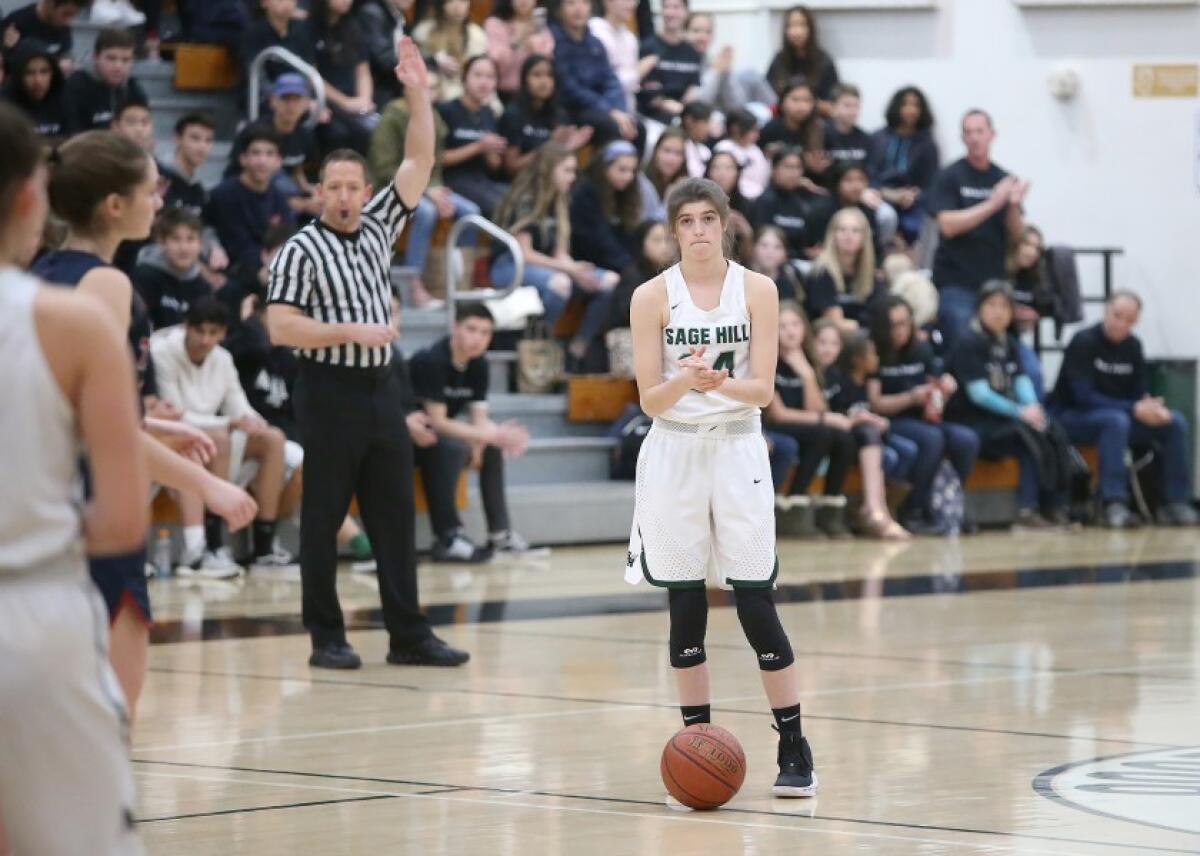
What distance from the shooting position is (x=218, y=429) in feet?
39.4

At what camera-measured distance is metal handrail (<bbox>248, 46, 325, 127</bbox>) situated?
14.4 meters

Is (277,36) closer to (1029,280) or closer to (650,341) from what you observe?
(1029,280)

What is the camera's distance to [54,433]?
3.12 m

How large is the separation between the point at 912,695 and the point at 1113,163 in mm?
11900

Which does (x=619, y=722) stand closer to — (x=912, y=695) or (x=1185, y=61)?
(x=912, y=695)

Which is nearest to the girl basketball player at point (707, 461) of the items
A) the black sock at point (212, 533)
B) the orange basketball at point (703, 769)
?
the orange basketball at point (703, 769)

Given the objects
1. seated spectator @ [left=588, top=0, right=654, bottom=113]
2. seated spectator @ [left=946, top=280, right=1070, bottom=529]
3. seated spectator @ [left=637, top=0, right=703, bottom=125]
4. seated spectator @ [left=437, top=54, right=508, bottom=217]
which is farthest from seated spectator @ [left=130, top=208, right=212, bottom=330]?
seated spectator @ [left=637, top=0, right=703, bottom=125]

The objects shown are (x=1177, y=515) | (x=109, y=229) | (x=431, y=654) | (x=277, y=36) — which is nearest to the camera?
(x=109, y=229)

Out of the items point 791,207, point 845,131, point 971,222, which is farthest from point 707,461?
point 845,131

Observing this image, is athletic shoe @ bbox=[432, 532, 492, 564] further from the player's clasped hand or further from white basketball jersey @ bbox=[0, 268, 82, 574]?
white basketball jersey @ bbox=[0, 268, 82, 574]

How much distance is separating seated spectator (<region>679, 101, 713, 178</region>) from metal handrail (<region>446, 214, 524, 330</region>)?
2.47 metres

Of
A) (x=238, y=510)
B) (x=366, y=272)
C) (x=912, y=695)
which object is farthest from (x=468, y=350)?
(x=238, y=510)

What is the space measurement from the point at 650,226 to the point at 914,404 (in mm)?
2360

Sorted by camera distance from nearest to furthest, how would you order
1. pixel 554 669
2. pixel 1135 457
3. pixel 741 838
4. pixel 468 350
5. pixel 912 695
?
pixel 741 838, pixel 912 695, pixel 554 669, pixel 468 350, pixel 1135 457
